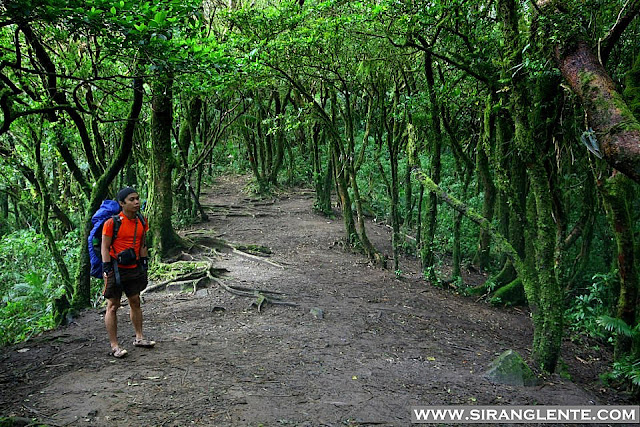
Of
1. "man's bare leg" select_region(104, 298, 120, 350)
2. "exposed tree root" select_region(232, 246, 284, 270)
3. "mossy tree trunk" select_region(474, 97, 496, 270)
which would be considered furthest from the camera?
"exposed tree root" select_region(232, 246, 284, 270)

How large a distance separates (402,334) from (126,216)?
15.3ft

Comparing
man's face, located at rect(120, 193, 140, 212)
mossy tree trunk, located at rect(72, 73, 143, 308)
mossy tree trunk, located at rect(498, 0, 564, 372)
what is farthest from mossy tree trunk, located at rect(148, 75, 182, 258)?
mossy tree trunk, located at rect(498, 0, 564, 372)

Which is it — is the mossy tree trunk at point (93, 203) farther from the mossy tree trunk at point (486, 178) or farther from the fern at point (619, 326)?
the fern at point (619, 326)

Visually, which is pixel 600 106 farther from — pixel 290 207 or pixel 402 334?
pixel 290 207

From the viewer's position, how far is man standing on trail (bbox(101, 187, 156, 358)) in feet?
18.2

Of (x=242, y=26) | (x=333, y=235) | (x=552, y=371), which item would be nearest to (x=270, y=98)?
(x=333, y=235)

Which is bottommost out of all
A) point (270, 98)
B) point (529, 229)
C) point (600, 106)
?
point (529, 229)

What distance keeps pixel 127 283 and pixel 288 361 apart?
218 centimetres

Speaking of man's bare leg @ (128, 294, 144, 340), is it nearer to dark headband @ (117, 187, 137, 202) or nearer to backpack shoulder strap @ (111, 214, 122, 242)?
backpack shoulder strap @ (111, 214, 122, 242)

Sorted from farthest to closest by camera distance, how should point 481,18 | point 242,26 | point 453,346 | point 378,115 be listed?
point 378,115, point 242,26, point 481,18, point 453,346

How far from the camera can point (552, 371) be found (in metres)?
6.49

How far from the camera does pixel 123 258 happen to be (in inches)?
221

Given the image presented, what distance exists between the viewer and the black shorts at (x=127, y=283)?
561 cm

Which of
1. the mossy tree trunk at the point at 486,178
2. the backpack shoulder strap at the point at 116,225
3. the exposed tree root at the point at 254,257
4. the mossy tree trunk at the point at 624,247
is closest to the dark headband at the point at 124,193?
the backpack shoulder strap at the point at 116,225
